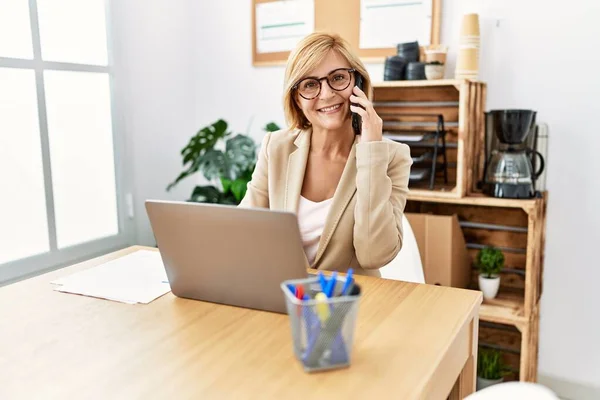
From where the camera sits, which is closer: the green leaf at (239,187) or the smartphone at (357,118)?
the smartphone at (357,118)

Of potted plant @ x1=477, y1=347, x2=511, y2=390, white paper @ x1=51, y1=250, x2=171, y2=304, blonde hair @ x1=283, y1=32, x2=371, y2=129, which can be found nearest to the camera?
white paper @ x1=51, y1=250, x2=171, y2=304

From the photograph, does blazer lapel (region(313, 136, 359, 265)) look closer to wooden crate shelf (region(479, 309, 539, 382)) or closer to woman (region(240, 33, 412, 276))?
woman (region(240, 33, 412, 276))

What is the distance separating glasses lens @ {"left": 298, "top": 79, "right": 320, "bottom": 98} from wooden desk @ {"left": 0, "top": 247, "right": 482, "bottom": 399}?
590 mm

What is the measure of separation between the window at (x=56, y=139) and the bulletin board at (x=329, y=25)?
2.47ft

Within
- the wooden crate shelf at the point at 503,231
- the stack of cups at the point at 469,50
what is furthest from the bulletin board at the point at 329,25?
the wooden crate shelf at the point at 503,231

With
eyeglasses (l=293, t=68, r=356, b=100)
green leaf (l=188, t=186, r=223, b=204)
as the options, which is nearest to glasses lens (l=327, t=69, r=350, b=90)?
eyeglasses (l=293, t=68, r=356, b=100)

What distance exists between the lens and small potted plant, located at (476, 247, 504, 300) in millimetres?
2254

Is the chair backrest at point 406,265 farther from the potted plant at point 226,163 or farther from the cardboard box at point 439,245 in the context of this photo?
the potted plant at point 226,163

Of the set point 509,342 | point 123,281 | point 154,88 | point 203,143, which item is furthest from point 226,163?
point 509,342

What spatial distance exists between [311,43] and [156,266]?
0.71 metres

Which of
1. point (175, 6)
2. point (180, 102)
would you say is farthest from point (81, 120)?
point (175, 6)

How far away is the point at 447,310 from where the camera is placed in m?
1.07

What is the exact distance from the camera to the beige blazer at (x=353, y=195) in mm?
1382

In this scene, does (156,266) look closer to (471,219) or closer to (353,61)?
(353,61)
